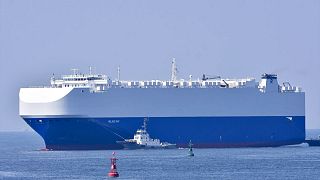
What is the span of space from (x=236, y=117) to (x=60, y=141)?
14.6 metres

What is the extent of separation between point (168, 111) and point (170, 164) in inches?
784

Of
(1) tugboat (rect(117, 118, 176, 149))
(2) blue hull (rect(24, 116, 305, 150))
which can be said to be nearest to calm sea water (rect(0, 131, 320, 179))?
(1) tugboat (rect(117, 118, 176, 149))

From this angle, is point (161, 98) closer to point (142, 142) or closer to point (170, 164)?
point (142, 142)

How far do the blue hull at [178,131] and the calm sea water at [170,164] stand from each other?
1038 mm

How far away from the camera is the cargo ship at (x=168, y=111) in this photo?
105 m

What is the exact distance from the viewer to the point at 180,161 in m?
91.1

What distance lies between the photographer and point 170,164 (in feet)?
288

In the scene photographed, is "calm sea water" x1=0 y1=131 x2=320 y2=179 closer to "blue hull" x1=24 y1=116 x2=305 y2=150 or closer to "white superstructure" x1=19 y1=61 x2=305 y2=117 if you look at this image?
"blue hull" x1=24 y1=116 x2=305 y2=150

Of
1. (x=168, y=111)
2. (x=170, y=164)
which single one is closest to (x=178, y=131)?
(x=168, y=111)

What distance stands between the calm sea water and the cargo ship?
1401mm

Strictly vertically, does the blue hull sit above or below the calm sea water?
above

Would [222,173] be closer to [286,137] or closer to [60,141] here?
[60,141]

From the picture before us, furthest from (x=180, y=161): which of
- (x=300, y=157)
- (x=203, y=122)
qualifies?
(x=203, y=122)

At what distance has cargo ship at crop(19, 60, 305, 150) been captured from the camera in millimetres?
104625
